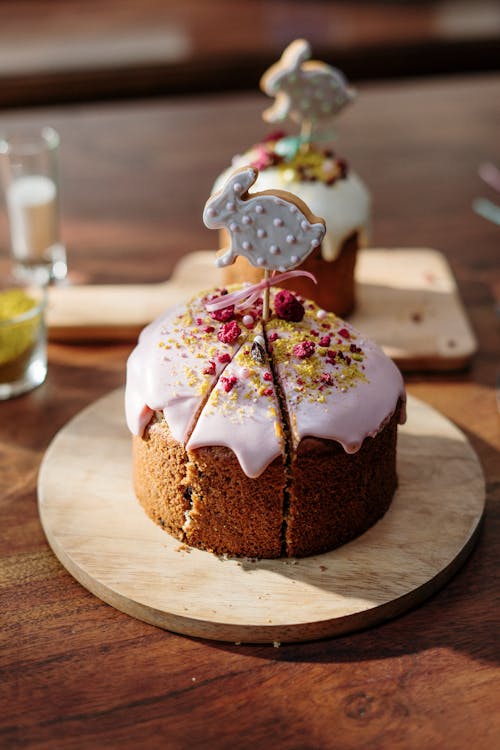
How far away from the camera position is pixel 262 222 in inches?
63.9

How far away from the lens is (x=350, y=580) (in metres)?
1.62

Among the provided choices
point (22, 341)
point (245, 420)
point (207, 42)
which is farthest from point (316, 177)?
point (207, 42)

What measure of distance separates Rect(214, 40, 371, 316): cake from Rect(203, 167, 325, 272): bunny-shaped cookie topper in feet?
2.08

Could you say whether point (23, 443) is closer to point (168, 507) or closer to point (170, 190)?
point (168, 507)

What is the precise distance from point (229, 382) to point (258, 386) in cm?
5

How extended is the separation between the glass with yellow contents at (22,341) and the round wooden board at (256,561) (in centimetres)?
27

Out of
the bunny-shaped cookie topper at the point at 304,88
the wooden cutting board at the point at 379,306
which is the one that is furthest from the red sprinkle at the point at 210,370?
the bunny-shaped cookie topper at the point at 304,88

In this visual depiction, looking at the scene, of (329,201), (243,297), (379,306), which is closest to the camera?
(243,297)

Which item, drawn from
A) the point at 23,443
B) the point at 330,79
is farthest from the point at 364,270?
the point at 23,443

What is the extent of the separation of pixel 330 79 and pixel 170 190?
83cm

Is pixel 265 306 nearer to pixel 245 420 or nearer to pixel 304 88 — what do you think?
pixel 245 420

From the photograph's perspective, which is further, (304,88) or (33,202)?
(33,202)

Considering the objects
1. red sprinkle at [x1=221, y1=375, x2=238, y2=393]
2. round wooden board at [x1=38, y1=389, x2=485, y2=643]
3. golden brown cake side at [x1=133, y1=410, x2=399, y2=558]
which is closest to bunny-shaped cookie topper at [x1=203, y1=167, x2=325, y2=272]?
red sprinkle at [x1=221, y1=375, x2=238, y2=393]

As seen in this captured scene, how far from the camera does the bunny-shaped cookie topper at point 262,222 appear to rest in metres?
1.60
